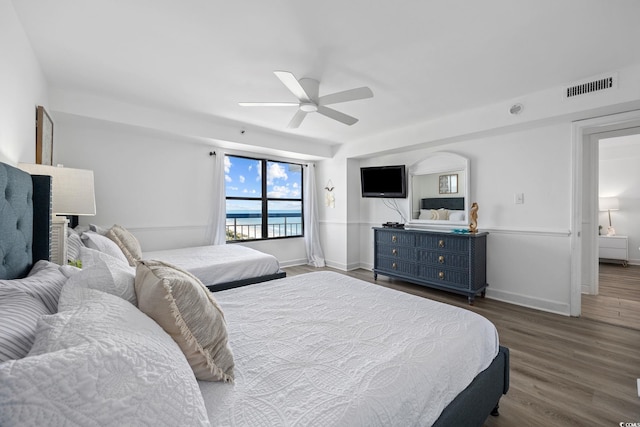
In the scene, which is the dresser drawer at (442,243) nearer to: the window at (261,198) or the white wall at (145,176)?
the window at (261,198)

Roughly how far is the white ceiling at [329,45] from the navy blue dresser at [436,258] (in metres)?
1.75

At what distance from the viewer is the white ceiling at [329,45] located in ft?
5.83

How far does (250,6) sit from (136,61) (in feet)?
4.33

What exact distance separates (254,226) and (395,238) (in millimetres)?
2589

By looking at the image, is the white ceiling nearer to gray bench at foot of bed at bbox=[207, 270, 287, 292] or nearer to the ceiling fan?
the ceiling fan

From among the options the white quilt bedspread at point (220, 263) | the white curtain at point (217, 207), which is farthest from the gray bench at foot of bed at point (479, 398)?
the white curtain at point (217, 207)

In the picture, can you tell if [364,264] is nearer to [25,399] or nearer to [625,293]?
[625,293]

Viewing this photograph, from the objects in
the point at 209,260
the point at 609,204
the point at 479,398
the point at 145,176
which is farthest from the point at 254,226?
the point at 609,204

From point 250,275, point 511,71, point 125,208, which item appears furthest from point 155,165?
point 511,71

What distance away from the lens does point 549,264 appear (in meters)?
3.26

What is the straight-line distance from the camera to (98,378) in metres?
0.53

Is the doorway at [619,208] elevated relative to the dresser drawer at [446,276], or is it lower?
elevated

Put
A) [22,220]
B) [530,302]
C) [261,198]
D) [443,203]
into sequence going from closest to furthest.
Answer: [22,220]
[530,302]
[443,203]
[261,198]

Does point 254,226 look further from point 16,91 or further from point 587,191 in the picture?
point 587,191
